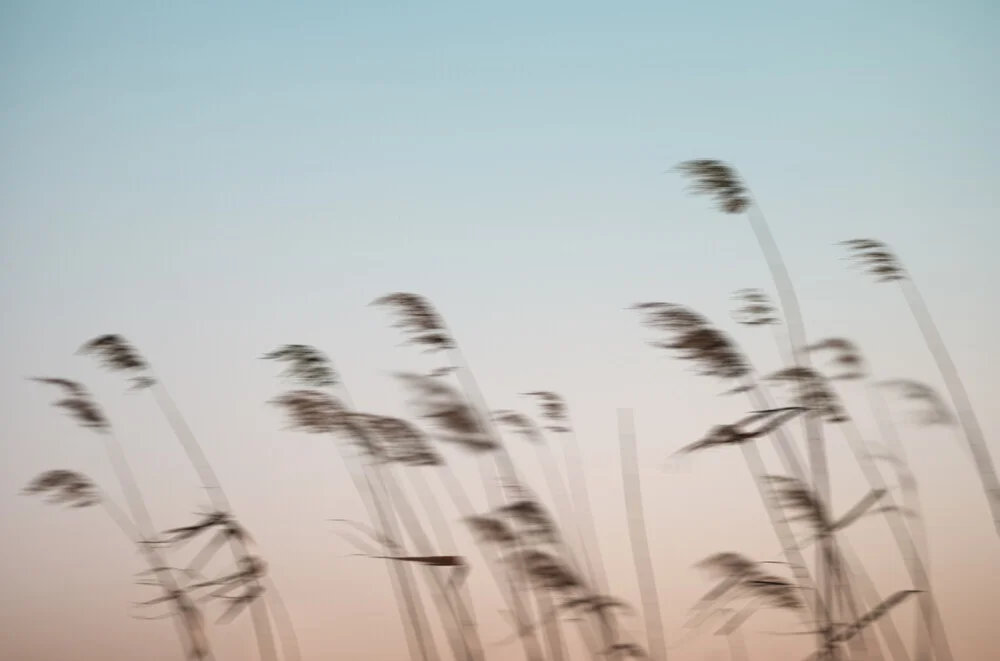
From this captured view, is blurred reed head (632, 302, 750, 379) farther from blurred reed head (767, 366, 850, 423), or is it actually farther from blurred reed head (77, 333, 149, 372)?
blurred reed head (77, 333, 149, 372)

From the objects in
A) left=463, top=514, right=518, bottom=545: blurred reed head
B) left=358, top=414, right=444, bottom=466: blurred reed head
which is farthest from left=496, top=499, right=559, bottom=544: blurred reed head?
left=358, top=414, right=444, bottom=466: blurred reed head

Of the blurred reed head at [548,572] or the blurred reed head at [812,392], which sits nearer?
the blurred reed head at [548,572]

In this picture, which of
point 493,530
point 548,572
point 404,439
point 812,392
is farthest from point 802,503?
point 404,439

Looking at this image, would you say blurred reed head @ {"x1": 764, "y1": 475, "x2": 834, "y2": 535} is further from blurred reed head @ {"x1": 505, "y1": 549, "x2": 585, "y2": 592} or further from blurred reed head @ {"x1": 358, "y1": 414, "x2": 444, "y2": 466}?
blurred reed head @ {"x1": 358, "y1": 414, "x2": 444, "y2": 466}

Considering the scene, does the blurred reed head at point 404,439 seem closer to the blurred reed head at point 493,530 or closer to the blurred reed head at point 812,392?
the blurred reed head at point 493,530

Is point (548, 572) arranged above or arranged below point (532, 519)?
below

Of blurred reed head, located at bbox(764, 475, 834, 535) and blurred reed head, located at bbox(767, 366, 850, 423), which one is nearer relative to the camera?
blurred reed head, located at bbox(764, 475, 834, 535)

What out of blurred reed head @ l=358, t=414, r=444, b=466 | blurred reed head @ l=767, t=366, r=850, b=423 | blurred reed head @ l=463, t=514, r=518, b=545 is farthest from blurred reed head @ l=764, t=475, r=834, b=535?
blurred reed head @ l=358, t=414, r=444, b=466

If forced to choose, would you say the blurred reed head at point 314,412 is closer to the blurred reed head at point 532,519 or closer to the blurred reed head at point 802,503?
the blurred reed head at point 532,519

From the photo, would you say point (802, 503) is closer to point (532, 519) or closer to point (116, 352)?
point (532, 519)

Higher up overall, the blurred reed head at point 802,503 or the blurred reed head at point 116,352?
the blurred reed head at point 116,352

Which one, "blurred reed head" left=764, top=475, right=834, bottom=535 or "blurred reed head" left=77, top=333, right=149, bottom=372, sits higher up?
"blurred reed head" left=77, top=333, right=149, bottom=372

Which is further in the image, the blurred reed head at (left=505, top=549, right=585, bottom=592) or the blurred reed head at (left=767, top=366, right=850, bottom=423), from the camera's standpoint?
the blurred reed head at (left=767, top=366, right=850, bottom=423)

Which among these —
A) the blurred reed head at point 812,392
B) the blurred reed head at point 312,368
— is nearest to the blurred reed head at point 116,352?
the blurred reed head at point 312,368
